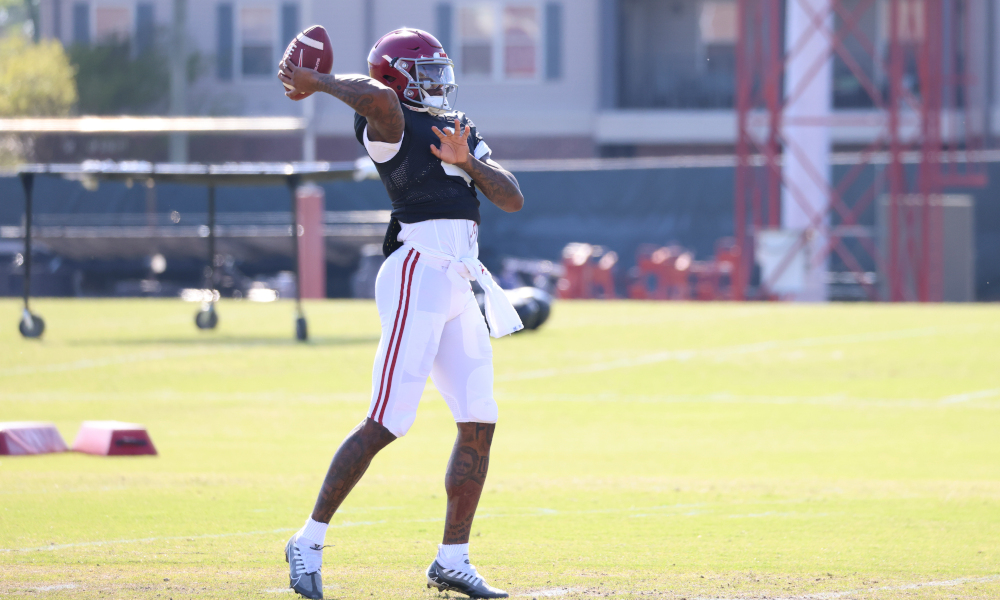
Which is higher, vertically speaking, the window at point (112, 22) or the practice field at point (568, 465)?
the window at point (112, 22)

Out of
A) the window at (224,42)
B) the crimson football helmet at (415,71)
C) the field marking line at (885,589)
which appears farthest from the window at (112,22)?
the field marking line at (885,589)

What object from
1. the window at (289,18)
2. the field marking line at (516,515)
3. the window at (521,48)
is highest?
the window at (289,18)

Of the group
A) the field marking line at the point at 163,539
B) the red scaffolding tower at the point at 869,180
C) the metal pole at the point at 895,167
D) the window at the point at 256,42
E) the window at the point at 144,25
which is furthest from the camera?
the window at the point at 144,25

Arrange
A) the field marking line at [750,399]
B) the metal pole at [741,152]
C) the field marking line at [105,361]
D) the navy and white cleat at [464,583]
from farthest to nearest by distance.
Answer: the metal pole at [741,152], the field marking line at [105,361], the field marking line at [750,399], the navy and white cleat at [464,583]

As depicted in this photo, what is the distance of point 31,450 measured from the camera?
948 centimetres

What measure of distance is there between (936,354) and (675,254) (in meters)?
13.8

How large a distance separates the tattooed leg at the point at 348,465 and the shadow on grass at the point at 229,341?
468 inches

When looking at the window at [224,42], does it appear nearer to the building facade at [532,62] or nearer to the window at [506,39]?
the building facade at [532,62]

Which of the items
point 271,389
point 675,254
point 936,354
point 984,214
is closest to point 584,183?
point 675,254

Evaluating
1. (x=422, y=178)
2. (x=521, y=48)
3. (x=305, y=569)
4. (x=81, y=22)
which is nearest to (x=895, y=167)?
(x=521, y=48)

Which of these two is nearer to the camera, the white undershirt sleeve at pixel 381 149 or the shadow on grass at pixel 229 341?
the white undershirt sleeve at pixel 381 149

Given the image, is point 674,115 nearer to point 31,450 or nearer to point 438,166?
point 31,450

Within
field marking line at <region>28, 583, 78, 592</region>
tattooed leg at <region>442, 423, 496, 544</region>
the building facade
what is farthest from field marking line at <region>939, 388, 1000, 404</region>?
the building facade

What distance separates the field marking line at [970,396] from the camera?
13056mm
